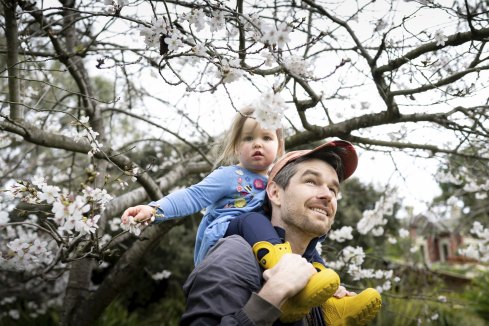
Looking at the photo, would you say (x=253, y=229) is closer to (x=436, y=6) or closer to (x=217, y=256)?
(x=217, y=256)

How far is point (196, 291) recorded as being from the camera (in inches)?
48.9

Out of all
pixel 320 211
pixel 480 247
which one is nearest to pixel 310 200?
pixel 320 211

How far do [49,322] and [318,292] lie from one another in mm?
5855

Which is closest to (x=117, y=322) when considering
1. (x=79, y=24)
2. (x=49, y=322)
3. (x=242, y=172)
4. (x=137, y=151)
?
(x=49, y=322)

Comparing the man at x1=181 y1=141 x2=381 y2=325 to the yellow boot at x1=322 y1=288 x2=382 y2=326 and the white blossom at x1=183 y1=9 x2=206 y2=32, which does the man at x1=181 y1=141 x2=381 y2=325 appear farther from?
the white blossom at x1=183 y1=9 x2=206 y2=32

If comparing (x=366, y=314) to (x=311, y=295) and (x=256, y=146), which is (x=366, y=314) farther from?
(x=256, y=146)

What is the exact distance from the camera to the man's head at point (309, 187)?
1.57 m

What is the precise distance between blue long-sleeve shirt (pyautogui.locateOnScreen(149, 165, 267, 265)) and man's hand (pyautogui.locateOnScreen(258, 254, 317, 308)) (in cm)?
52

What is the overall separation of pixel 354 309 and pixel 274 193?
530mm

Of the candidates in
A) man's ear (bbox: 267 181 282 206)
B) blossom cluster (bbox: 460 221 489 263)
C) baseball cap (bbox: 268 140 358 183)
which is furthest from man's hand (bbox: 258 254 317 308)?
blossom cluster (bbox: 460 221 489 263)

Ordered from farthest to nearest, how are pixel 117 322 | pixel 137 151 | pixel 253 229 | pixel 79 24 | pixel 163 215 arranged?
pixel 137 151
pixel 117 322
pixel 79 24
pixel 163 215
pixel 253 229

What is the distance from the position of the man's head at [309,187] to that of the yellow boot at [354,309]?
0.26 m

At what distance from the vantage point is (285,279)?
4.03 ft

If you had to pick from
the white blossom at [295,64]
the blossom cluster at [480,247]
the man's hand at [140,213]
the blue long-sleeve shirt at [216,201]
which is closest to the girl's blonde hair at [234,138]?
the blue long-sleeve shirt at [216,201]
